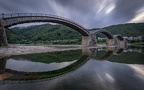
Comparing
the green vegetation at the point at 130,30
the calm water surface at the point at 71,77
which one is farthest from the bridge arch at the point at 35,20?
the green vegetation at the point at 130,30

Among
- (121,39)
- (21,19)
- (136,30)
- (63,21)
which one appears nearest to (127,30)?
(136,30)

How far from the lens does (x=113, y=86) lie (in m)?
6.06

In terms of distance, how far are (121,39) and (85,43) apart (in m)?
57.0

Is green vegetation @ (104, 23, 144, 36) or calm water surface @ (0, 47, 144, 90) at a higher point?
green vegetation @ (104, 23, 144, 36)

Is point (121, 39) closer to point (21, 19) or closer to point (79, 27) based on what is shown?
point (79, 27)

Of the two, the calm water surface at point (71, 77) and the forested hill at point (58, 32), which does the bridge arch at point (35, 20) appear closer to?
the calm water surface at point (71, 77)

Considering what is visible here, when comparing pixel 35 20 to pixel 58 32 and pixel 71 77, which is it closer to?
pixel 71 77

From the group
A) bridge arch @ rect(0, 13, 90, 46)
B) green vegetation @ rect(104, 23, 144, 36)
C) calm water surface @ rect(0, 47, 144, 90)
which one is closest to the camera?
calm water surface @ rect(0, 47, 144, 90)

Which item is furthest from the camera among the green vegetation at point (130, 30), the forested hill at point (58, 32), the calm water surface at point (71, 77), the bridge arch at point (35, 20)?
the green vegetation at point (130, 30)

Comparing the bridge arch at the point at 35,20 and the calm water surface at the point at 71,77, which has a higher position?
the bridge arch at the point at 35,20

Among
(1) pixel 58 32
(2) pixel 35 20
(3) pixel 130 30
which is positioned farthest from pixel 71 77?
(3) pixel 130 30

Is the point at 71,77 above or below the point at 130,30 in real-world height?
below

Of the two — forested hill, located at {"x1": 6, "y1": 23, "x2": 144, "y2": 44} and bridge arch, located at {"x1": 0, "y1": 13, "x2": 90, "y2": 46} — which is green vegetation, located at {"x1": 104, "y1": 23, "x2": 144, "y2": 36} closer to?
forested hill, located at {"x1": 6, "y1": 23, "x2": 144, "y2": 44}

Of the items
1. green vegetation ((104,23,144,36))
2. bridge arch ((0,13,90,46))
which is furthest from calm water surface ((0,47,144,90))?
green vegetation ((104,23,144,36))
